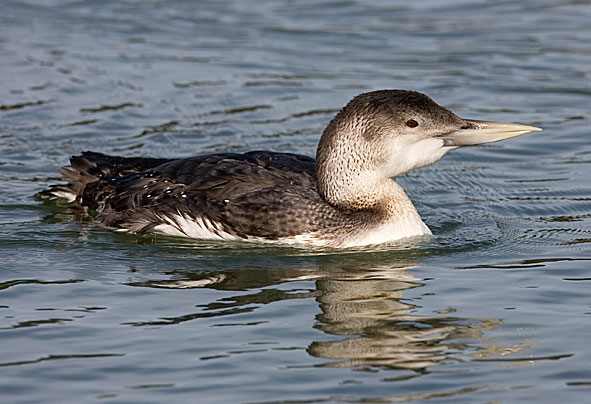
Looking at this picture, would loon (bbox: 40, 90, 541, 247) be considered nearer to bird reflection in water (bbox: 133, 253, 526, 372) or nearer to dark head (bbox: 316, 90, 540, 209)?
dark head (bbox: 316, 90, 540, 209)

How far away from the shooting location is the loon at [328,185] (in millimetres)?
8328

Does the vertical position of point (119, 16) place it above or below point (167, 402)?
above

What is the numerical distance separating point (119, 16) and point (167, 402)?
11.7 meters

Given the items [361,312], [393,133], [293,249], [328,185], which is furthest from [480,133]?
[361,312]

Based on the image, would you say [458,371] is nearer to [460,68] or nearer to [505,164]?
[505,164]

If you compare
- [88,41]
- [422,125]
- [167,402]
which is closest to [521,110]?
[422,125]

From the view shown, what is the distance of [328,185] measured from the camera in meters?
8.54

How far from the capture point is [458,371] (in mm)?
6191

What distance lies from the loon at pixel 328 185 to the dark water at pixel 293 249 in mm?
151

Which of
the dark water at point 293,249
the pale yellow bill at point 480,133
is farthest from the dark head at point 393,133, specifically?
the dark water at point 293,249

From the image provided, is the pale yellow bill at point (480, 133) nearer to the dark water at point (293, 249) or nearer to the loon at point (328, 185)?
the loon at point (328, 185)

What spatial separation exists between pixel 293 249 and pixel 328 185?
0.53 meters

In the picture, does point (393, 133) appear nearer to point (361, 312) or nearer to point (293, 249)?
point (293, 249)

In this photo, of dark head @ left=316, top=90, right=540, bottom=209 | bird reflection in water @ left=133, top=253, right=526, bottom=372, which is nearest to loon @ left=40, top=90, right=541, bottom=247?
dark head @ left=316, top=90, right=540, bottom=209
